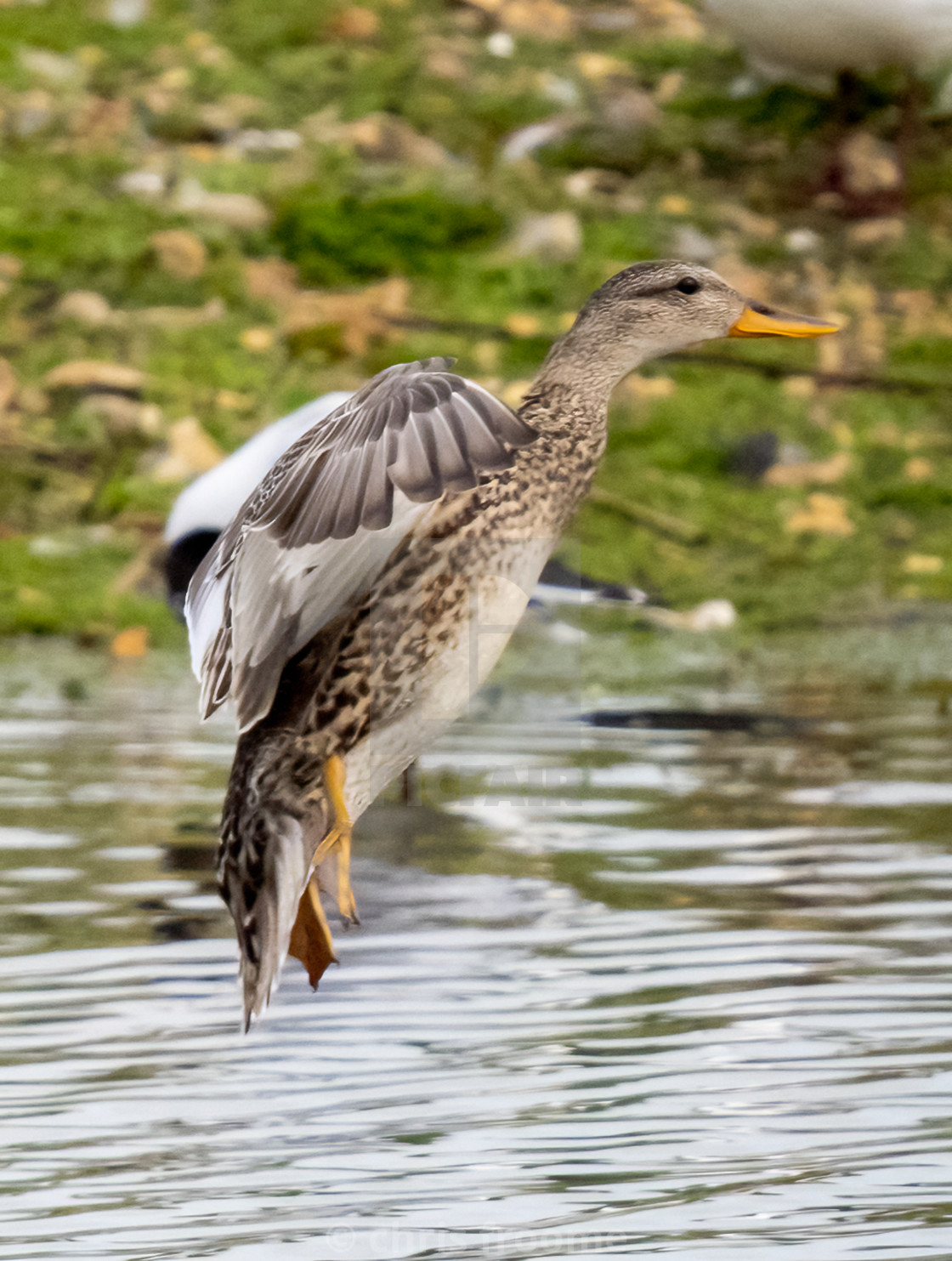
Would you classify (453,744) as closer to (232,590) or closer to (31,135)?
(232,590)

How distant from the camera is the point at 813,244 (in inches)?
343

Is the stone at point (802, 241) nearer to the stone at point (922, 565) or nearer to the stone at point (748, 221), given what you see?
the stone at point (748, 221)

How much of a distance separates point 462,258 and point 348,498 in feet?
17.8

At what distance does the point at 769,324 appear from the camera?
3844 mm

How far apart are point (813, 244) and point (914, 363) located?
Result: 884 millimetres

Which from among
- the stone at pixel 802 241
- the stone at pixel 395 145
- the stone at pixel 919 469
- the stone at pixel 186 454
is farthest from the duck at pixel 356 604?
A: the stone at pixel 395 145

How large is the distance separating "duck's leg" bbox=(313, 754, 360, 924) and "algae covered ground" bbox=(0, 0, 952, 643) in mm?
3167

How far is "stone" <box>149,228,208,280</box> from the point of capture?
8.22 meters

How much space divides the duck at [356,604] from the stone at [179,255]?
4780mm

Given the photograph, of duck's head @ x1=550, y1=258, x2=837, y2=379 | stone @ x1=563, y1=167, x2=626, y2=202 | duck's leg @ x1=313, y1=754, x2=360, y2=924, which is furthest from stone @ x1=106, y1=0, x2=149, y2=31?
duck's leg @ x1=313, y1=754, x2=360, y2=924

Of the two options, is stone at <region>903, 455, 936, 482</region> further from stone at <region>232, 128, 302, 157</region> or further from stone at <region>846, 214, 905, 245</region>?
stone at <region>232, 128, 302, 157</region>

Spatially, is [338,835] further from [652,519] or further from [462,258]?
[462,258]

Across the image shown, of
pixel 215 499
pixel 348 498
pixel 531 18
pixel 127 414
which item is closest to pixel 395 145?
pixel 531 18

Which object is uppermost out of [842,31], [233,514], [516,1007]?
[842,31]
